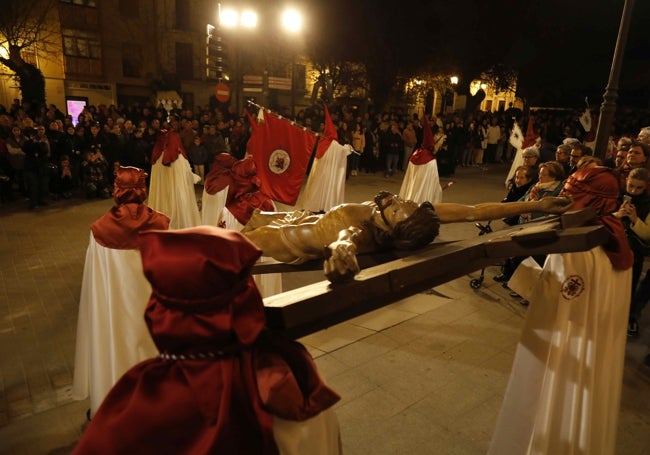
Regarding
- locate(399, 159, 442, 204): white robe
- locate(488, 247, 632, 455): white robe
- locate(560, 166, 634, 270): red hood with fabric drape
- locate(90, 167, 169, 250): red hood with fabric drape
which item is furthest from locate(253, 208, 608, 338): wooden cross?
locate(399, 159, 442, 204): white robe

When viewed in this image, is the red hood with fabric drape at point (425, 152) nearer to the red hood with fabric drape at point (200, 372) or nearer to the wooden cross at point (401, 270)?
the wooden cross at point (401, 270)

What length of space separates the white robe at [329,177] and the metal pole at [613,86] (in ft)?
14.7

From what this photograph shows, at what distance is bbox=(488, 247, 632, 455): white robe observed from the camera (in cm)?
269

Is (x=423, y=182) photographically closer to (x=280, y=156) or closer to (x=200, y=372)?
(x=280, y=156)

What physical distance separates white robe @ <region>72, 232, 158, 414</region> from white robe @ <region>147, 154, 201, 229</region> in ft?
15.9

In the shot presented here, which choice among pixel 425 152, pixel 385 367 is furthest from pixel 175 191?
pixel 385 367

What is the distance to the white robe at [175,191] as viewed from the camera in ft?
27.2

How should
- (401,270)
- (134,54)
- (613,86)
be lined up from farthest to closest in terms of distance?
(134,54)
(613,86)
(401,270)

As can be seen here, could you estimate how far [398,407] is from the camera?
3.78 metres

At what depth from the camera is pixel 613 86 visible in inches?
271

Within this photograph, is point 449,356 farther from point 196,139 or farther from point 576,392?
point 196,139

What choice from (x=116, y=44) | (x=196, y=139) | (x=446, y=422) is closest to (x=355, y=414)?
(x=446, y=422)

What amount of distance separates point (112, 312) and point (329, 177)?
21.8 ft

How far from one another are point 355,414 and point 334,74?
25043mm
